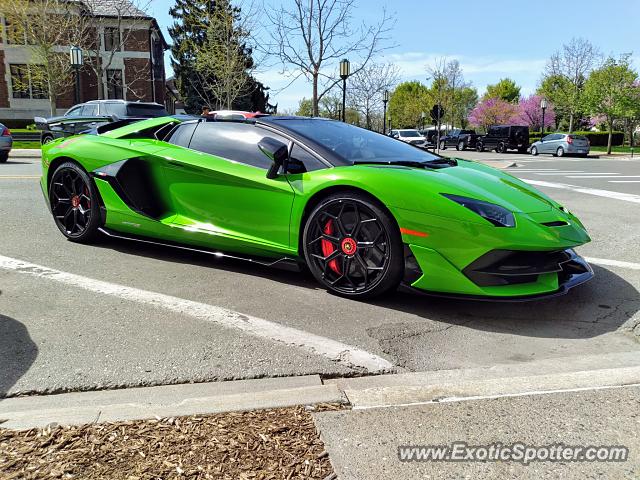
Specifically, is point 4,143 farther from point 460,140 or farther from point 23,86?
point 460,140

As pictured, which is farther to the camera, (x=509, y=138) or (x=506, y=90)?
(x=506, y=90)

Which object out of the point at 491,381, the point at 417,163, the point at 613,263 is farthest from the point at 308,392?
the point at 613,263

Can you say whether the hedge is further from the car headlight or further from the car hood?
the car headlight

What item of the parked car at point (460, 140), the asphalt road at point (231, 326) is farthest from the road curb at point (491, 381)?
the parked car at point (460, 140)

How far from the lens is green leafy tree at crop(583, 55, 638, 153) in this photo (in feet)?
101

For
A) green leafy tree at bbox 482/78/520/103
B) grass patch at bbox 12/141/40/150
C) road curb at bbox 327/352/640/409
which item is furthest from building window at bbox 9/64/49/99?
green leafy tree at bbox 482/78/520/103

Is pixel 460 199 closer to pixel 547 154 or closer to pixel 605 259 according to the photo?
pixel 605 259

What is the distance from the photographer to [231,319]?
10.9ft

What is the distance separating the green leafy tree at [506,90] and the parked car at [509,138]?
48338mm

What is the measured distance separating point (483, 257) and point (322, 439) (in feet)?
5.44

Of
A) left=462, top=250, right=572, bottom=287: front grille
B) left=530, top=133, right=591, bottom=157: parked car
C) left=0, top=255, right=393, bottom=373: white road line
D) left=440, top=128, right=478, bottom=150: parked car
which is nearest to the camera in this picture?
left=0, top=255, right=393, bottom=373: white road line

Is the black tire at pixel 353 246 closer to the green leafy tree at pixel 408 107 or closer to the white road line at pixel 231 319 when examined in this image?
the white road line at pixel 231 319

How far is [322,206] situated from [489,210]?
1125 millimetres

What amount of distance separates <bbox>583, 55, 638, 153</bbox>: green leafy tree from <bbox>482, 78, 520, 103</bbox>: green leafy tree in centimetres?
4745
